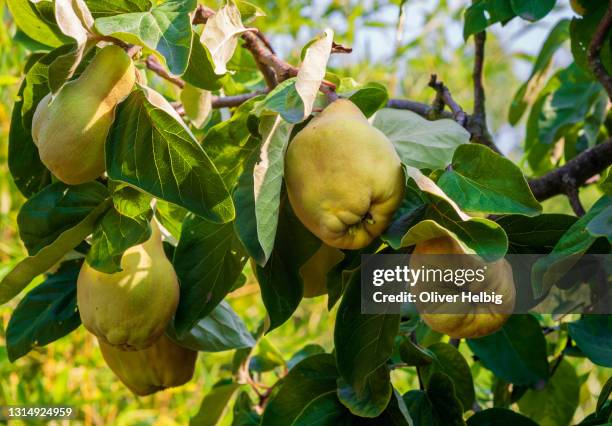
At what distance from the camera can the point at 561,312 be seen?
2.61ft

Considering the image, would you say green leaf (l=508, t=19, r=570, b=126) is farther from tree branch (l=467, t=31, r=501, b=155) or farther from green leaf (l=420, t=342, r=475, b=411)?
green leaf (l=420, t=342, r=475, b=411)

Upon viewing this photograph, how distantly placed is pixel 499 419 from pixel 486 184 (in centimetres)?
26

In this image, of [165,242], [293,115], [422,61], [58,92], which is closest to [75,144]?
[58,92]

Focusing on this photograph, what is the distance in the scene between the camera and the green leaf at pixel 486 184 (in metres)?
0.62

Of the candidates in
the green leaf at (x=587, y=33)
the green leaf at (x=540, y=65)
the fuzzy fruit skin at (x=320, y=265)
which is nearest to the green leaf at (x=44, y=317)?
the fuzzy fruit skin at (x=320, y=265)

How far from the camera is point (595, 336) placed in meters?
0.78

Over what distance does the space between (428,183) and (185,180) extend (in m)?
0.17

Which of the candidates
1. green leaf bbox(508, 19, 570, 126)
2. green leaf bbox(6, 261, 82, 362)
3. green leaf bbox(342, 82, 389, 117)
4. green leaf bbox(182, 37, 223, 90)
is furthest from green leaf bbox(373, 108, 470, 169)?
green leaf bbox(508, 19, 570, 126)

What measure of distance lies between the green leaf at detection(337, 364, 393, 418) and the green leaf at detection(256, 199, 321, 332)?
0.26 ft

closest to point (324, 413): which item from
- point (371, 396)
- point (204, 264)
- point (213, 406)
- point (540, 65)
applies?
point (371, 396)

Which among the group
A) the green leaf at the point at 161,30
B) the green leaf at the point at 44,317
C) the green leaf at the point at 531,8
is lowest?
the green leaf at the point at 44,317

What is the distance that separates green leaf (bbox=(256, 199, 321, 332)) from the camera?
0.70 m

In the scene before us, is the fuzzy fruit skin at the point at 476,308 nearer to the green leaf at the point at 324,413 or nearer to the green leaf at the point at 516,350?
the green leaf at the point at 324,413

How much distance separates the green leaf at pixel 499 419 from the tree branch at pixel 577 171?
28 centimetres
